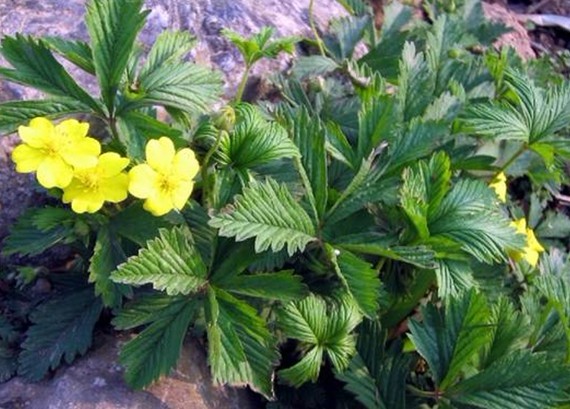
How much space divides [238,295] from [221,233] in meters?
0.27

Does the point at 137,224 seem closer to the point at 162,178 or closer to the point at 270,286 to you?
the point at 162,178

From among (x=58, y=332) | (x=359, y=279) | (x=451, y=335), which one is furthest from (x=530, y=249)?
(x=58, y=332)

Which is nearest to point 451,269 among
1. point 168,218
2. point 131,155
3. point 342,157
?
point 342,157

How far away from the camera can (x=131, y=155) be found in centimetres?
180

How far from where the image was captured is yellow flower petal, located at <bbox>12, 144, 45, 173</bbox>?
1.67 m

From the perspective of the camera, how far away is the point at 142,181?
5.55 ft

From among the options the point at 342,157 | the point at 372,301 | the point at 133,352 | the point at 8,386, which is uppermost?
the point at 342,157

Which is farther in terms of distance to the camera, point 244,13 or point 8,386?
point 244,13

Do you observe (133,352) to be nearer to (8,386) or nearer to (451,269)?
(8,386)

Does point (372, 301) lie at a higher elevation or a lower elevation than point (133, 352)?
higher

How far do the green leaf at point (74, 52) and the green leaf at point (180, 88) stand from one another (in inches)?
5.2

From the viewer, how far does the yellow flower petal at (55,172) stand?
1.66 meters

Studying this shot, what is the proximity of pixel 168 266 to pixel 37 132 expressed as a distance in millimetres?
414

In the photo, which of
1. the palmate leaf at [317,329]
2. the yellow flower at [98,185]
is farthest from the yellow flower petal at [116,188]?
the palmate leaf at [317,329]
